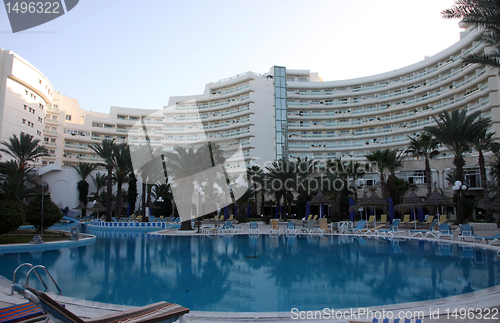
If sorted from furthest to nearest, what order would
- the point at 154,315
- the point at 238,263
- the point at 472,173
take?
the point at 472,173
the point at 238,263
the point at 154,315

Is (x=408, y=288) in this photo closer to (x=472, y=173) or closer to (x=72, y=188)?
(x=472, y=173)

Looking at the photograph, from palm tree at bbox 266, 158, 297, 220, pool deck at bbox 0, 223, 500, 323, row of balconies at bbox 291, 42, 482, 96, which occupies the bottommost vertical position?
pool deck at bbox 0, 223, 500, 323

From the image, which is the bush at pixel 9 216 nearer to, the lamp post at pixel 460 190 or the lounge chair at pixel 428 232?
the lounge chair at pixel 428 232

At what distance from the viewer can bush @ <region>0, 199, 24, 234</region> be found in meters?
13.3

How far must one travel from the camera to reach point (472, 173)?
1380 inches

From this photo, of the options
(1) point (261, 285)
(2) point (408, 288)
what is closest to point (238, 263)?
(1) point (261, 285)

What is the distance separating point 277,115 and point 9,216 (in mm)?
45984

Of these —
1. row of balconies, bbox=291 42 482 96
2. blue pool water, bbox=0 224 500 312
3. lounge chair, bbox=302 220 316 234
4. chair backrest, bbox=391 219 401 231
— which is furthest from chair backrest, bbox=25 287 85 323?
row of balconies, bbox=291 42 482 96

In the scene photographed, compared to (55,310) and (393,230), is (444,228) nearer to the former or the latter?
(393,230)

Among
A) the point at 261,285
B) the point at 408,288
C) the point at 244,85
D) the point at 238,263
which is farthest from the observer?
the point at 244,85

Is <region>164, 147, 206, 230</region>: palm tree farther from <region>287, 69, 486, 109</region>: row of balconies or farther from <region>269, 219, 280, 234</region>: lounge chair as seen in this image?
<region>287, 69, 486, 109</region>: row of balconies

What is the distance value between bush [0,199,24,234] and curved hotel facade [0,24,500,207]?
3306 cm

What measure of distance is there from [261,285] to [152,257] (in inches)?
220

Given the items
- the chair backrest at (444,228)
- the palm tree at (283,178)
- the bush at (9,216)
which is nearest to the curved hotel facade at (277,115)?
the palm tree at (283,178)
